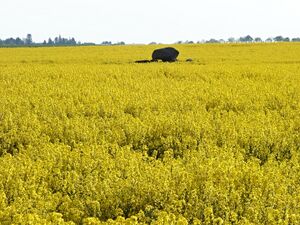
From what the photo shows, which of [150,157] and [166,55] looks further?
[166,55]

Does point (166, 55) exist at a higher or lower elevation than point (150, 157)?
higher

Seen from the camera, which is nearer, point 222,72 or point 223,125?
point 223,125

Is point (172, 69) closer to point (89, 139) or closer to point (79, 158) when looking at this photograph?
point (89, 139)

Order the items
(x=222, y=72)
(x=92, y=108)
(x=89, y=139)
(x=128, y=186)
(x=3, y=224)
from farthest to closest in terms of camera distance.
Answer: (x=222, y=72), (x=92, y=108), (x=89, y=139), (x=128, y=186), (x=3, y=224)

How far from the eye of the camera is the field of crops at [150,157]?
509 centimetres

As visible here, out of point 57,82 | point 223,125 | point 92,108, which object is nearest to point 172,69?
point 57,82

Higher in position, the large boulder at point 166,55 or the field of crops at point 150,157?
the large boulder at point 166,55

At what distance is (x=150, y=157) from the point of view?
7.17 metres

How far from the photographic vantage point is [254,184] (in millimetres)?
5848

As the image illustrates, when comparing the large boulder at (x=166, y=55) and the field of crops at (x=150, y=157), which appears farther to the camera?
the large boulder at (x=166, y=55)

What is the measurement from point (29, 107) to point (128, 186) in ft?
22.0

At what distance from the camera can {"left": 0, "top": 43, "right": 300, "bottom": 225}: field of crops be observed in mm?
5086

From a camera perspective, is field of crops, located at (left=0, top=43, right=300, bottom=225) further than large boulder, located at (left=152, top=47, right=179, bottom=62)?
No

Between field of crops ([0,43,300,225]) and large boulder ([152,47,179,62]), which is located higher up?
large boulder ([152,47,179,62])
